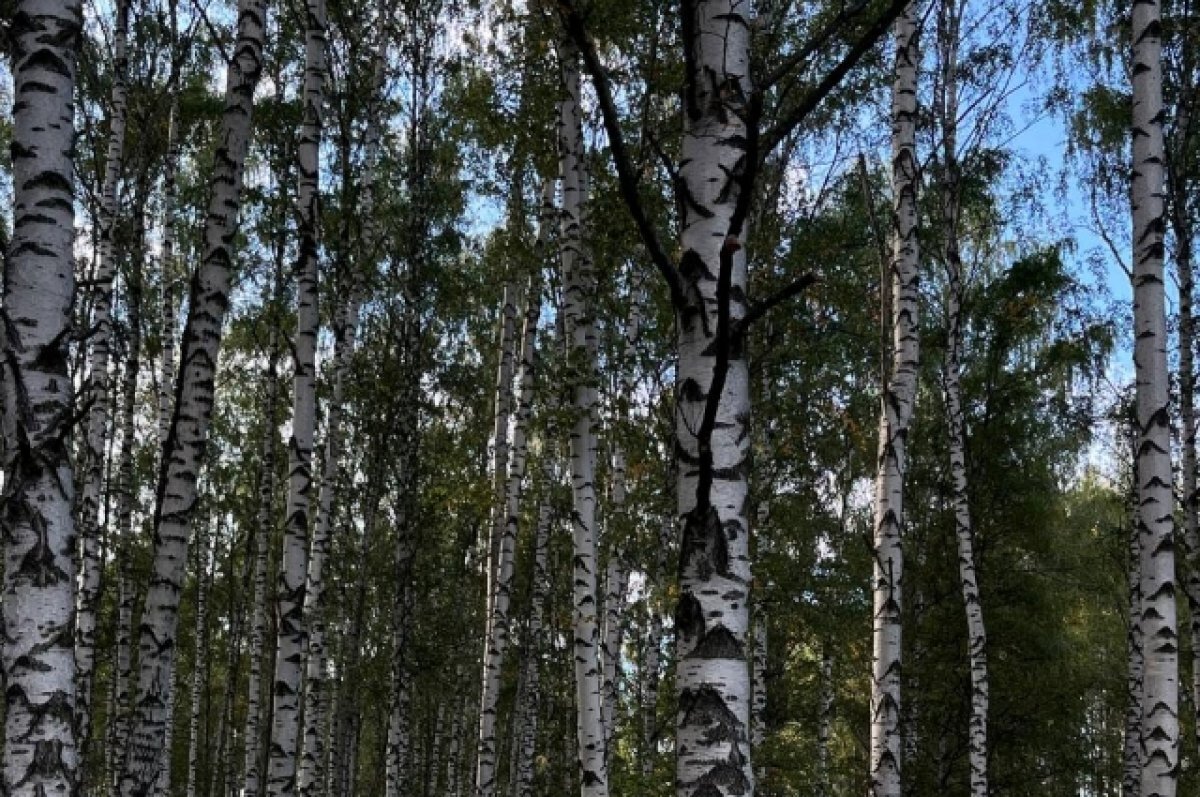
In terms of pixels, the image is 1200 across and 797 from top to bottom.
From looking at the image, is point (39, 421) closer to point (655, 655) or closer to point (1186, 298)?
point (655, 655)

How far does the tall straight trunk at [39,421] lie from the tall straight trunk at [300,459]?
4257 mm

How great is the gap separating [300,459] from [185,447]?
2.28 m

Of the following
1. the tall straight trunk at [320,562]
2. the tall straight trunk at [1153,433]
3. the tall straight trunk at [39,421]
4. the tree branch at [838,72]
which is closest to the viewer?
the tree branch at [838,72]

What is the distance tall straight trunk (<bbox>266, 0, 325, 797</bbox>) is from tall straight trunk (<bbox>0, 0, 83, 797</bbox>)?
4257mm

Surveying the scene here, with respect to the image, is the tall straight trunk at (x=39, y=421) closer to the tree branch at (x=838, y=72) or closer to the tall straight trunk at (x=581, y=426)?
the tree branch at (x=838, y=72)

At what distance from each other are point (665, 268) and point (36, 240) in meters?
2.36

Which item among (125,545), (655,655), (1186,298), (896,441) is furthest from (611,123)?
(655,655)

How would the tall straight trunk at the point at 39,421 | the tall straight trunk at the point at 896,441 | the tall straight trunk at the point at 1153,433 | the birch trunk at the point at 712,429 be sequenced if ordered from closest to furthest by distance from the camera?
the birch trunk at the point at 712,429 → the tall straight trunk at the point at 39,421 → the tall straight trunk at the point at 1153,433 → the tall straight trunk at the point at 896,441

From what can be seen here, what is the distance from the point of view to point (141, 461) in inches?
845

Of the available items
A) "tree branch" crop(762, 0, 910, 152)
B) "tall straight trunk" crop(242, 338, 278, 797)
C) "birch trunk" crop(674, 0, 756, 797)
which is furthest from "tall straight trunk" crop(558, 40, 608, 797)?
"tall straight trunk" crop(242, 338, 278, 797)

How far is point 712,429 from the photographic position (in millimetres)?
2312

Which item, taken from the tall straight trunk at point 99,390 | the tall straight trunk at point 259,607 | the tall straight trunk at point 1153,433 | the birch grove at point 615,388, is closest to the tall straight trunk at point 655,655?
the birch grove at point 615,388

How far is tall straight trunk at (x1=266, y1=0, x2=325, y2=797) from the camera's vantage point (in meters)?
7.75

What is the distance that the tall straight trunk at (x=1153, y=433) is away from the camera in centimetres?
625
